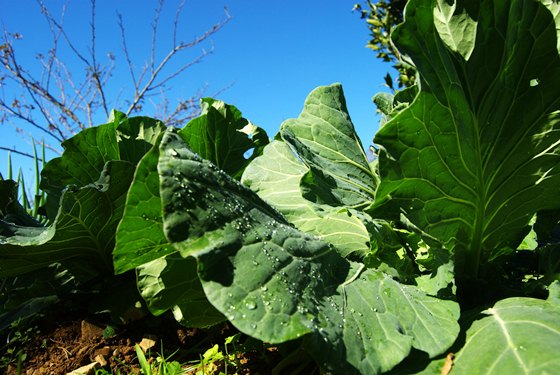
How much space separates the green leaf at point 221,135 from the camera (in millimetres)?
2279

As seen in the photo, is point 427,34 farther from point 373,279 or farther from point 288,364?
point 288,364

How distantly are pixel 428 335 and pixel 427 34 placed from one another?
Result: 2.79 ft

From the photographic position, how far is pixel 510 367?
3.51 feet

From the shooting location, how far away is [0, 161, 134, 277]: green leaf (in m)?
2.06

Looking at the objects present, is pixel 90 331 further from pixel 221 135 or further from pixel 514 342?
pixel 514 342

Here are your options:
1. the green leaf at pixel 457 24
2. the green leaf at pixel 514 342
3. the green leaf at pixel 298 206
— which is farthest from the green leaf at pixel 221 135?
the green leaf at pixel 514 342

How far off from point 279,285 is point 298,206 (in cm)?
87

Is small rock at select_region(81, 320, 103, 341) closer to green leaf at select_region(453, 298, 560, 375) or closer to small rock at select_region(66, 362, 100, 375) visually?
small rock at select_region(66, 362, 100, 375)

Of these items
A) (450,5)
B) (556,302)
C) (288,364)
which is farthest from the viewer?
(288,364)

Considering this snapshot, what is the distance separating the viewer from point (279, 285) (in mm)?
1146

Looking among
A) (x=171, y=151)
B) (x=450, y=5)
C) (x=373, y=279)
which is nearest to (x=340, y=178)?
(x=373, y=279)

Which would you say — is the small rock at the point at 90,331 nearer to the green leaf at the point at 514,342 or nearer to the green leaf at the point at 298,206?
the green leaf at the point at 298,206

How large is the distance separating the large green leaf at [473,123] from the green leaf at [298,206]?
25 centimetres

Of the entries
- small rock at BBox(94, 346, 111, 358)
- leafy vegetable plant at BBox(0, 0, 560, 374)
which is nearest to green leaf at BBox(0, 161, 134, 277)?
leafy vegetable plant at BBox(0, 0, 560, 374)
